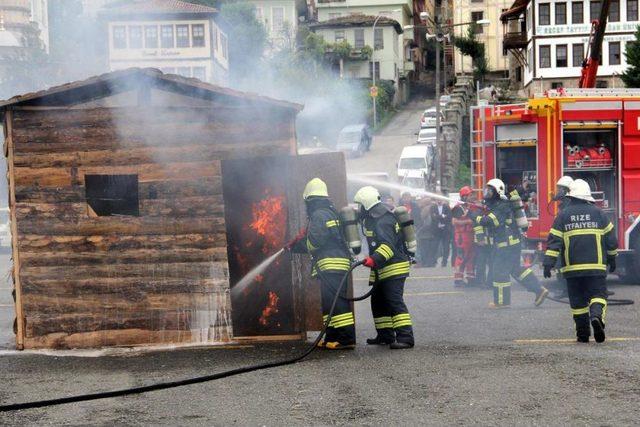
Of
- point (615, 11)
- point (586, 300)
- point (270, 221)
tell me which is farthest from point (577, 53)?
point (270, 221)

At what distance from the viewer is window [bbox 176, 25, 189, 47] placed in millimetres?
19734

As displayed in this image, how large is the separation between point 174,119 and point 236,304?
1973 mm

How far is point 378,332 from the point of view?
11.2 meters

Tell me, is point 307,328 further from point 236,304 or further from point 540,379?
point 540,379

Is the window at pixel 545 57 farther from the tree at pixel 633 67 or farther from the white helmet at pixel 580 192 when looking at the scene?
the white helmet at pixel 580 192

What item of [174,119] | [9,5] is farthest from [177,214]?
[9,5]

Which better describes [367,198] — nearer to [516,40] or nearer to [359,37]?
[359,37]

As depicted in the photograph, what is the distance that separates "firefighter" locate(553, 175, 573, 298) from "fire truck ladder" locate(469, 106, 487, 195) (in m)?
1.52

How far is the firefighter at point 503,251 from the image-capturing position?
14.5 metres

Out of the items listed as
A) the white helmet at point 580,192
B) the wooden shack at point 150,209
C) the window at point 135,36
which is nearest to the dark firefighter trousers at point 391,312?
the wooden shack at point 150,209

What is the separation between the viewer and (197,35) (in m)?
21.5

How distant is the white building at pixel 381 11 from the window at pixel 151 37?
Answer: 197 ft

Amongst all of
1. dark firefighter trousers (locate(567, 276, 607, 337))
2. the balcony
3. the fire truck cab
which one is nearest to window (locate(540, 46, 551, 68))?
the balcony

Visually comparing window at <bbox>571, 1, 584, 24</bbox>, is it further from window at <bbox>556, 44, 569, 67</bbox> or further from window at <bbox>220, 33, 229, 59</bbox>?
window at <bbox>220, 33, 229, 59</bbox>
